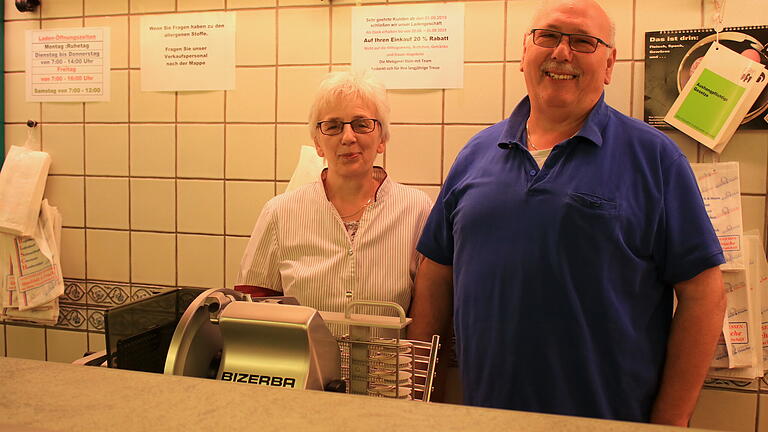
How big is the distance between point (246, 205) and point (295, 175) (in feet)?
0.83

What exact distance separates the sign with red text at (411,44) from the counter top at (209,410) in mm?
1527

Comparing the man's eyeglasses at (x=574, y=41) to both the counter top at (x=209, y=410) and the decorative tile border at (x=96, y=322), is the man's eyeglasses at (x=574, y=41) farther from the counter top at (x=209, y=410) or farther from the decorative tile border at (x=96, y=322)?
the decorative tile border at (x=96, y=322)

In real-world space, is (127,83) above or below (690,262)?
above

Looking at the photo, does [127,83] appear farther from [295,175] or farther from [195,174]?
[295,175]

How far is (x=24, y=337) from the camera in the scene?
7.44ft

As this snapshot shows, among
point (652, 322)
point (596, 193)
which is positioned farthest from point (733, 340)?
point (596, 193)

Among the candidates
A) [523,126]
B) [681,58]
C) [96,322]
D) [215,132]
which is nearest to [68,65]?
[215,132]

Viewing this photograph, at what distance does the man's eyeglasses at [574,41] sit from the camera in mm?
1356

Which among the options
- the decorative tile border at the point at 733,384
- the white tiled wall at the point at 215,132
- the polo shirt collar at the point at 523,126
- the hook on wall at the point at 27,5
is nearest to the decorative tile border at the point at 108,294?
the white tiled wall at the point at 215,132

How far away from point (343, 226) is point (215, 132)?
2.48 feet

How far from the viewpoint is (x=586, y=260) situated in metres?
1.29

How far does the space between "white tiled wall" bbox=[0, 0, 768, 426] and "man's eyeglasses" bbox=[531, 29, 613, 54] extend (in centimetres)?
44

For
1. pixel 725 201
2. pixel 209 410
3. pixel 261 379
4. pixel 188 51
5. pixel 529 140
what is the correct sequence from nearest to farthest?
pixel 209 410, pixel 261 379, pixel 529 140, pixel 725 201, pixel 188 51

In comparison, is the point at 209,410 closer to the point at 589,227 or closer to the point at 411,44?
the point at 589,227
